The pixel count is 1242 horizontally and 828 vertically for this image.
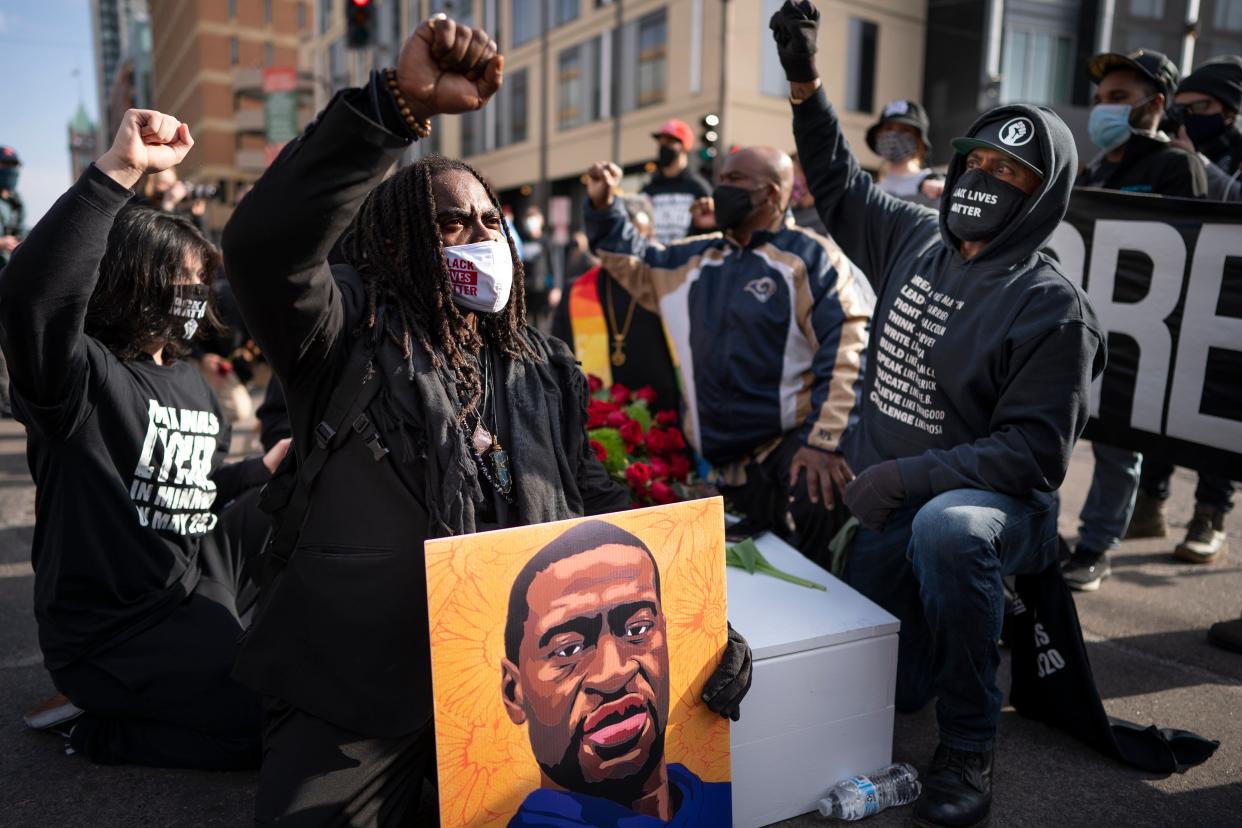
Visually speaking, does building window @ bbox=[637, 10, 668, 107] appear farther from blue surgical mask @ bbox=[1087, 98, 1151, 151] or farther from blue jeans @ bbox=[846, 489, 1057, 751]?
blue jeans @ bbox=[846, 489, 1057, 751]

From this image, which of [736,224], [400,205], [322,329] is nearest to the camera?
[322,329]

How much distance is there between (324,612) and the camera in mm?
1787

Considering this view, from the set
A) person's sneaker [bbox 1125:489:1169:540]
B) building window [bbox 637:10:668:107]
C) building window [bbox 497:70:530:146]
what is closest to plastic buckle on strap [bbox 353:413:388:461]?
person's sneaker [bbox 1125:489:1169:540]

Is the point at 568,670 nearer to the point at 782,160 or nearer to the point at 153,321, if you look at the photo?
the point at 153,321

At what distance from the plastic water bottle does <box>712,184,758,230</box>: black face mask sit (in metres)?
2.21

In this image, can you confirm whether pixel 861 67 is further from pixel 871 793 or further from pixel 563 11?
pixel 871 793

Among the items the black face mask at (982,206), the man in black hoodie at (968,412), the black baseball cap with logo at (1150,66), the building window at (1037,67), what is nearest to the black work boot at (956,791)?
the man in black hoodie at (968,412)

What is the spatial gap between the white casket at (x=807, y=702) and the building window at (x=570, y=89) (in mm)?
21984

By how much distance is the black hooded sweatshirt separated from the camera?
2301mm

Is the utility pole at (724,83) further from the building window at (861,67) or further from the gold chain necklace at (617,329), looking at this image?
the gold chain necklace at (617,329)

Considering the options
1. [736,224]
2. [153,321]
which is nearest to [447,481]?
[153,321]

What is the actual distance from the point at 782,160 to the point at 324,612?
2727 mm

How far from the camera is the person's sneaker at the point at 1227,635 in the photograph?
3.25m

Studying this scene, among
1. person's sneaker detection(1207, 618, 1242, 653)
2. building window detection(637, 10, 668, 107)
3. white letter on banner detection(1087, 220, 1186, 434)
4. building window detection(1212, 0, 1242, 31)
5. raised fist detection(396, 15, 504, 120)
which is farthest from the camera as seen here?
building window detection(1212, 0, 1242, 31)
